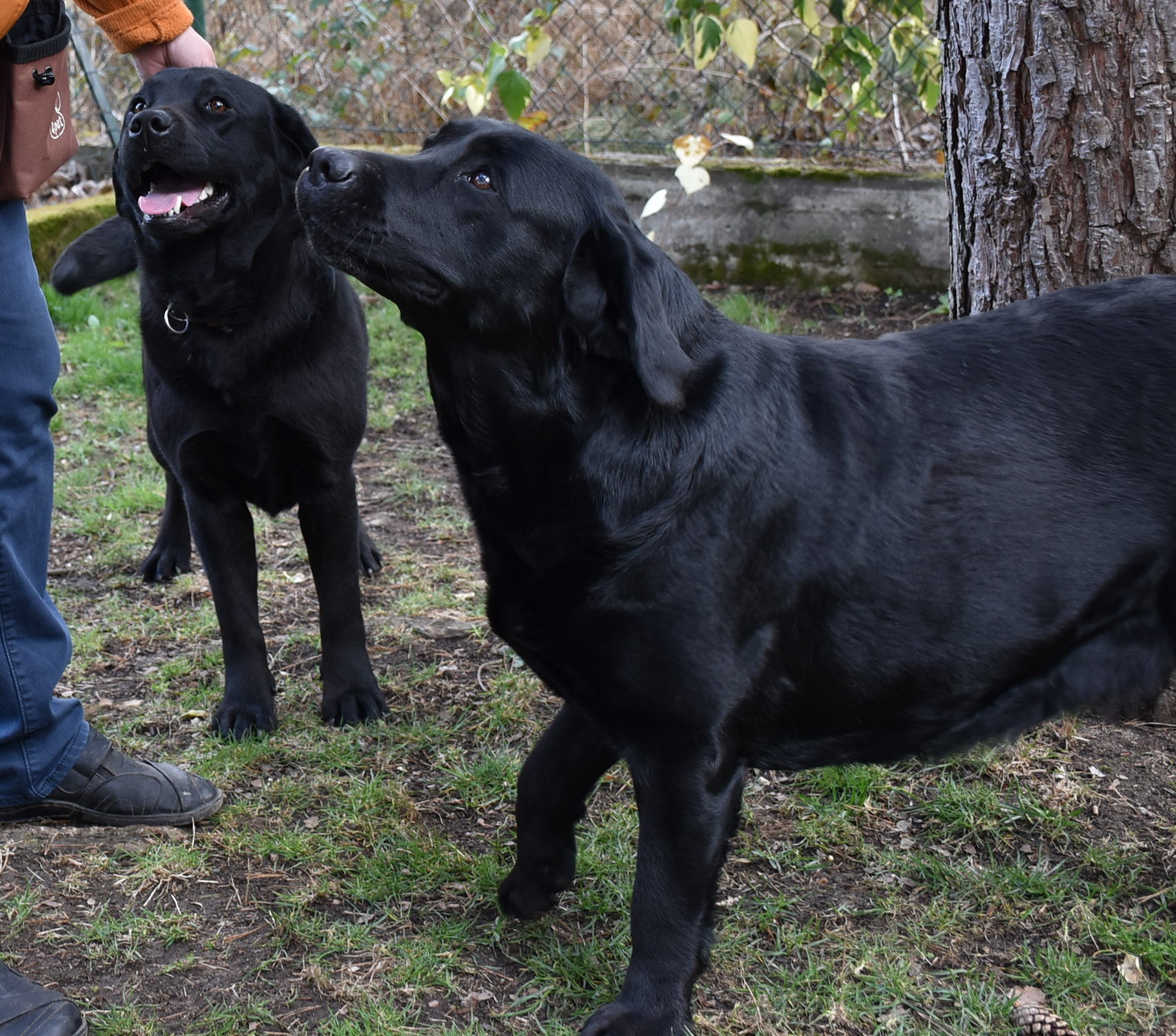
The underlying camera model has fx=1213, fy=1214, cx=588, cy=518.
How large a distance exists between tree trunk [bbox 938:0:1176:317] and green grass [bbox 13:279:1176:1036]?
112 centimetres

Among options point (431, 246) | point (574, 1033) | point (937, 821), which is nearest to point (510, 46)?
point (431, 246)

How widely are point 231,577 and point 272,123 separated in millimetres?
1125

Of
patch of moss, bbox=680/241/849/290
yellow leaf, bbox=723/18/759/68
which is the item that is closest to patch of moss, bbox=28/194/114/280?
patch of moss, bbox=680/241/849/290

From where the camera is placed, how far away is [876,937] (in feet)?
7.39

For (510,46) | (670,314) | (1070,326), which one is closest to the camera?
(670,314)

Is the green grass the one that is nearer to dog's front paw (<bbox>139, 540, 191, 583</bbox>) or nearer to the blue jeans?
the blue jeans

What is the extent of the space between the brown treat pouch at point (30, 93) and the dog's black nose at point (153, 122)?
47cm

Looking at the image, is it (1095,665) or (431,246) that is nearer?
(431,246)

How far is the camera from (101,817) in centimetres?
260

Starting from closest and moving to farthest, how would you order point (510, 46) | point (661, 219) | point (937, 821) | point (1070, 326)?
1. point (1070, 326)
2. point (937, 821)
3. point (510, 46)
4. point (661, 219)

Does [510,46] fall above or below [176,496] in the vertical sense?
above

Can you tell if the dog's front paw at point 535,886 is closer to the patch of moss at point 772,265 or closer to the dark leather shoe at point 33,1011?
the dark leather shoe at point 33,1011

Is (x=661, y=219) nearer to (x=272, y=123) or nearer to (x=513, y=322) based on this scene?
(x=272, y=123)

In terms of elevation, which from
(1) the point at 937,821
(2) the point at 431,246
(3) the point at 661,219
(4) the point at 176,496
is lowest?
(1) the point at 937,821
